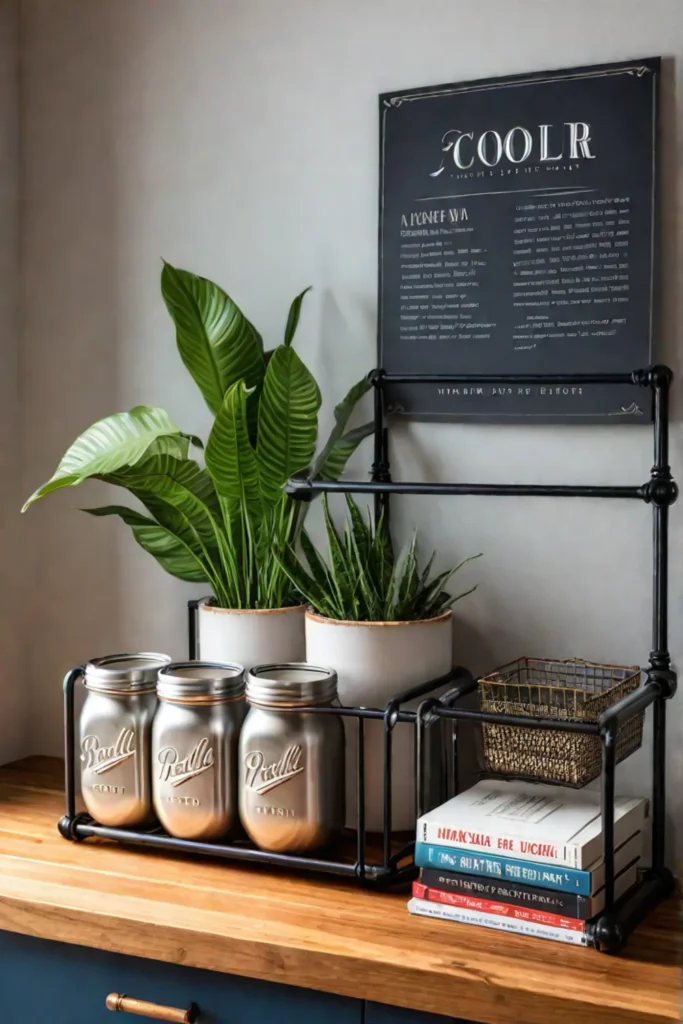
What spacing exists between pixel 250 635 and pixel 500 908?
529 mm

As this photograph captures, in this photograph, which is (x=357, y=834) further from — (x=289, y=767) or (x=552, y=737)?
(x=552, y=737)

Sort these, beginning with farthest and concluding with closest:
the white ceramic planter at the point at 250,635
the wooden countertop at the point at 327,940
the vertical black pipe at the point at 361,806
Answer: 1. the white ceramic planter at the point at 250,635
2. the vertical black pipe at the point at 361,806
3. the wooden countertop at the point at 327,940

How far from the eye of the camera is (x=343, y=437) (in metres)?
1.61

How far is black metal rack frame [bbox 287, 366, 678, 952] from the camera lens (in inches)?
46.6

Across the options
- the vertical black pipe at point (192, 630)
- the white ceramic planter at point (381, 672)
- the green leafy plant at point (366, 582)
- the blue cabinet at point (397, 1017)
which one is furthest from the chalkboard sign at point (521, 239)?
the blue cabinet at point (397, 1017)

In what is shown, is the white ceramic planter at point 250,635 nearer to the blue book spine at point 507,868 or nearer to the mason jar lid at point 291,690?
the mason jar lid at point 291,690

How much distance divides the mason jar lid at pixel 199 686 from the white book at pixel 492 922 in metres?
0.35

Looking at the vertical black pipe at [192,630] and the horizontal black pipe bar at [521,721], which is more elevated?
Result: the vertical black pipe at [192,630]

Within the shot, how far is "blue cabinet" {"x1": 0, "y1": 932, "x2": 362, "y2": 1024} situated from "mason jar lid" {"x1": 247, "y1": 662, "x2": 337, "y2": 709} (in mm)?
316

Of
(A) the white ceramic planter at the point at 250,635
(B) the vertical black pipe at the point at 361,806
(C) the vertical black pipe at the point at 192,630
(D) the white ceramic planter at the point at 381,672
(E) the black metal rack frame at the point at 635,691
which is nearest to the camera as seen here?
(E) the black metal rack frame at the point at 635,691

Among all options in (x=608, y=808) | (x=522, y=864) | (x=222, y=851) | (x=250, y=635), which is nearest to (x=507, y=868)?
(x=522, y=864)

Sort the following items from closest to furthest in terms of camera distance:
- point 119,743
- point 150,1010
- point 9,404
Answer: point 150,1010
point 119,743
point 9,404

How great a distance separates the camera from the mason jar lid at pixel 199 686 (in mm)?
Answer: 1389

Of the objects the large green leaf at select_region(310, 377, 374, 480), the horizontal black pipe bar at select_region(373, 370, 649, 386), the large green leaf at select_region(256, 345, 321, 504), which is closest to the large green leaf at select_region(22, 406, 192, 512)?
the large green leaf at select_region(256, 345, 321, 504)
